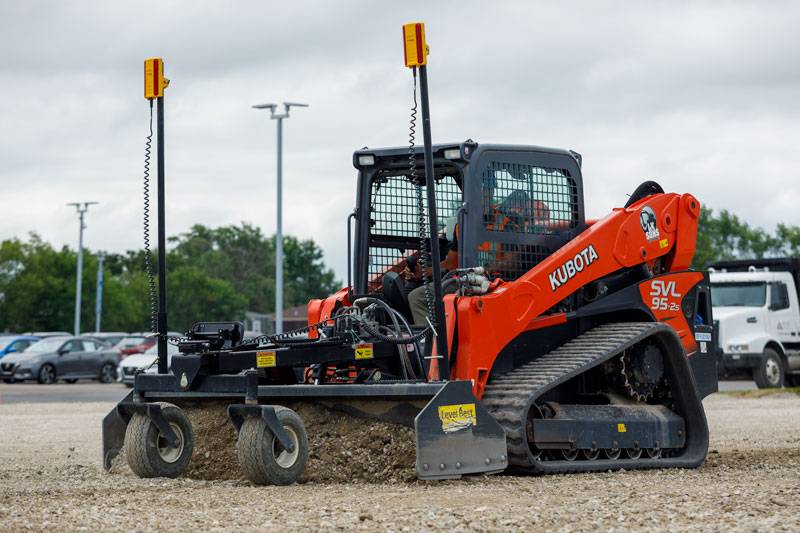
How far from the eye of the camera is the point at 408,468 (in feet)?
32.0

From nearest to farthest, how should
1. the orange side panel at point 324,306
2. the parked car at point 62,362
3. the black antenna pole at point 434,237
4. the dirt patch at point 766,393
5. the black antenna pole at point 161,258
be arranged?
the black antenna pole at point 434,237 → the black antenna pole at point 161,258 → the orange side panel at point 324,306 → the dirt patch at point 766,393 → the parked car at point 62,362

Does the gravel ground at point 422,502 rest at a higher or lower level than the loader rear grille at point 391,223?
lower

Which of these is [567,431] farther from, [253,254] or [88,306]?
[253,254]

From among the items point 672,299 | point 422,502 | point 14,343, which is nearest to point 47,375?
point 14,343

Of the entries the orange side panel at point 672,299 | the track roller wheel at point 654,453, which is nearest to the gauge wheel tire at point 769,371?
the orange side panel at point 672,299

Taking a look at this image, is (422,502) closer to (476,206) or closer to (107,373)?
(476,206)

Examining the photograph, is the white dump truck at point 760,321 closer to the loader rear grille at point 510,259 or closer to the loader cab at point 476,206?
the loader cab at point 476,206

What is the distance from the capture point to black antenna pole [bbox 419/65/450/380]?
9.62 meters

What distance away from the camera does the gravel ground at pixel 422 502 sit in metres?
7.36

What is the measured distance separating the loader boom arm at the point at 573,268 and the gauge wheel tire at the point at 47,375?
2926 cm

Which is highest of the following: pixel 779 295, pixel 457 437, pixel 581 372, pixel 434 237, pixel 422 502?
pixel 779 295

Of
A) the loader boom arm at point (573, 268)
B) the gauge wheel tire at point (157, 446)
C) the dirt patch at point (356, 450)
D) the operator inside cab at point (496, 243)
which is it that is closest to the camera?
the dirt patch at point (356, 450)

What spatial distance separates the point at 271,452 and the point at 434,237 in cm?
197

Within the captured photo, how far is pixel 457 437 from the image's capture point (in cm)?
935
